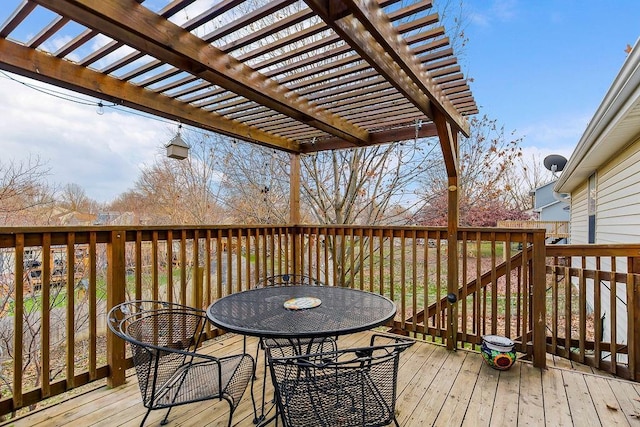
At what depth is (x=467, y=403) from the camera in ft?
7.55

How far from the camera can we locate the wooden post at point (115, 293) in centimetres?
244

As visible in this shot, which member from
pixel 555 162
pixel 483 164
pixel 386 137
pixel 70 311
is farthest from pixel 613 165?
pixel 70 311

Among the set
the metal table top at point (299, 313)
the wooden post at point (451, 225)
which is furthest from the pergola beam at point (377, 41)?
the metal table top at point (299, 313)

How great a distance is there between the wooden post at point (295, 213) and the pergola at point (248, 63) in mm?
913

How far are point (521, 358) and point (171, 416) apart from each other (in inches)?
121

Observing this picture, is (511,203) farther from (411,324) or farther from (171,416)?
(171,416)

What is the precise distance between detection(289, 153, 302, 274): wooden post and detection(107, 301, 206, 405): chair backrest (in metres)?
1.95

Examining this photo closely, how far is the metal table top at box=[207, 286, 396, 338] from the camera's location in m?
1.69

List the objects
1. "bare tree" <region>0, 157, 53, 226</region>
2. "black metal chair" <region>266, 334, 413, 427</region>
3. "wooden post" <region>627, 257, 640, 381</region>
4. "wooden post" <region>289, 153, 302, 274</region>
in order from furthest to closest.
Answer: "bare tree" <region>0, 157, 53, 226</region>, "wooden post" <region>289, 153, 302, 274</region>, "wooden post" <region>627, 257, 640, 381</region>, "black metal chair" <region>266, 334, 413, 427</region>

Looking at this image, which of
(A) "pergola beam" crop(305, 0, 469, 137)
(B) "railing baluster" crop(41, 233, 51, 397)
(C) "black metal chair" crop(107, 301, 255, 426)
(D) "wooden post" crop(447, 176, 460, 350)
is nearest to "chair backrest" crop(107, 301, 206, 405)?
(C) "black metal chair" crop(107, 301, 255, 426)

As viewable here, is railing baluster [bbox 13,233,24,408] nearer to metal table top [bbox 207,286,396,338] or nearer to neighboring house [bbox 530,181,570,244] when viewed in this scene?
metal table top [bbox 207,286,396,338]

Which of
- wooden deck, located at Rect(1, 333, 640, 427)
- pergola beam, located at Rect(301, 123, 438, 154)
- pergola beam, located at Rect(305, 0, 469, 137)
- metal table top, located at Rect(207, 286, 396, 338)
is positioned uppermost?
pergola beam, located at Rect(305, 0, 469, 137)

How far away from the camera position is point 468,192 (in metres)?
8.61

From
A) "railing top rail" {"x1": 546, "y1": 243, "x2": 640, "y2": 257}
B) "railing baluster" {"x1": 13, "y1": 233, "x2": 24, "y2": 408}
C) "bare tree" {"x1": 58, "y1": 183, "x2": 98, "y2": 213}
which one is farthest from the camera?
"bare tree" {"x1": 58, "y1": 183, "x2": 98, "y2": 213}
